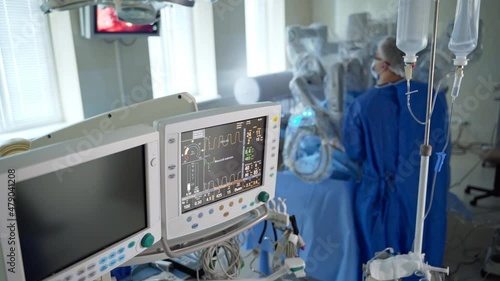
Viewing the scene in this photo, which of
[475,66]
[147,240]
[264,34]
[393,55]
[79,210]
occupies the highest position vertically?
[264,34]

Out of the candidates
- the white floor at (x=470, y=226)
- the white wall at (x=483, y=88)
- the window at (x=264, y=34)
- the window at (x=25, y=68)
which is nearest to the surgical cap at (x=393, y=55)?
the white wall at (x=483, y=88)

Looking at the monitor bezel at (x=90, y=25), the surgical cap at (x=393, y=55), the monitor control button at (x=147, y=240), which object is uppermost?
the monitor bezel at (x=90, y=25)

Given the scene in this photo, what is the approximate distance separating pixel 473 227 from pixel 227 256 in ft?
8.48

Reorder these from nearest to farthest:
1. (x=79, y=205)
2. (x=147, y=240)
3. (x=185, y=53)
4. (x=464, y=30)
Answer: (x=79, y=205), (x=147, y=240), (x=464, y=30), (x=185, y=53)

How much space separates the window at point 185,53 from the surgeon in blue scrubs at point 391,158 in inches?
65.0

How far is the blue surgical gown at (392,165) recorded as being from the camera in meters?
2.08

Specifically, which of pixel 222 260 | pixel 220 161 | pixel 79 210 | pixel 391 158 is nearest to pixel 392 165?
pixel 391 158

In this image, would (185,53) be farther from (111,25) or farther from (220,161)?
(220,161)

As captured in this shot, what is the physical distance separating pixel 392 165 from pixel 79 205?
1.72 meters

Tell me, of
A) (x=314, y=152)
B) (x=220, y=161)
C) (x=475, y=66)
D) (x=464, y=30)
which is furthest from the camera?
(x=475, y=66)

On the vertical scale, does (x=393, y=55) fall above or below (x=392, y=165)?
above

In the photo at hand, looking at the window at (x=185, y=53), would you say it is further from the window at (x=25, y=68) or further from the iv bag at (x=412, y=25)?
the iv bag at (x=412, y=25)

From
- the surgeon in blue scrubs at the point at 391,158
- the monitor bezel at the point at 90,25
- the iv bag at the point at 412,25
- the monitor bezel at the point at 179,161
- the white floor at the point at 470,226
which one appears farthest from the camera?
the white floor at the point at 470,226

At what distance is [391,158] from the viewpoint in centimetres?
211
